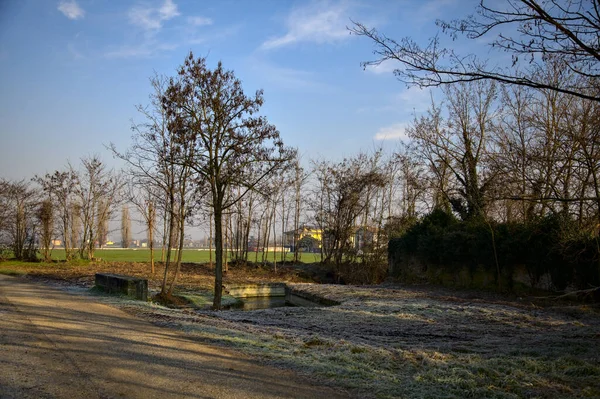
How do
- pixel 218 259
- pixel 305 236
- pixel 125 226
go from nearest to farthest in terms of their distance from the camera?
pixel 218 259, pixel 305 236, pixel 125 226

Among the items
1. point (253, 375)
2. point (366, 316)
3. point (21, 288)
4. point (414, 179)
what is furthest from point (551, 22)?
point (414, 179)

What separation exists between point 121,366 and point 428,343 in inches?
199

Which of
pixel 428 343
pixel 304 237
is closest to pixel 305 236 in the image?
pixel 304 237

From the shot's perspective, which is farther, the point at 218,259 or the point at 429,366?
the point at 218,259

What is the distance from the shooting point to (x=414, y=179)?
1045 inches

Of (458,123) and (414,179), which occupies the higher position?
(458,123)

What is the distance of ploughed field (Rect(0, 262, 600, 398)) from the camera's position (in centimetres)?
521

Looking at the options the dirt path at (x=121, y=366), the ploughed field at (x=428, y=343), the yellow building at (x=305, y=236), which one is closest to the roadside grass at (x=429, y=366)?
the ploughed field at (x=428, y=343)

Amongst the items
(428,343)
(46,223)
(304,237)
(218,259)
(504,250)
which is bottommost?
(428,343)

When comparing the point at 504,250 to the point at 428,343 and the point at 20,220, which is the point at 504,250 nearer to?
the point at 428,343

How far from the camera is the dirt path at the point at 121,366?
4.81 meters

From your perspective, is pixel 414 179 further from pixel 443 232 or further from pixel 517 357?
pixel 517 357

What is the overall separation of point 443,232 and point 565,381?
14.5 meters

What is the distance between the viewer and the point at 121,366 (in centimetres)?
572
